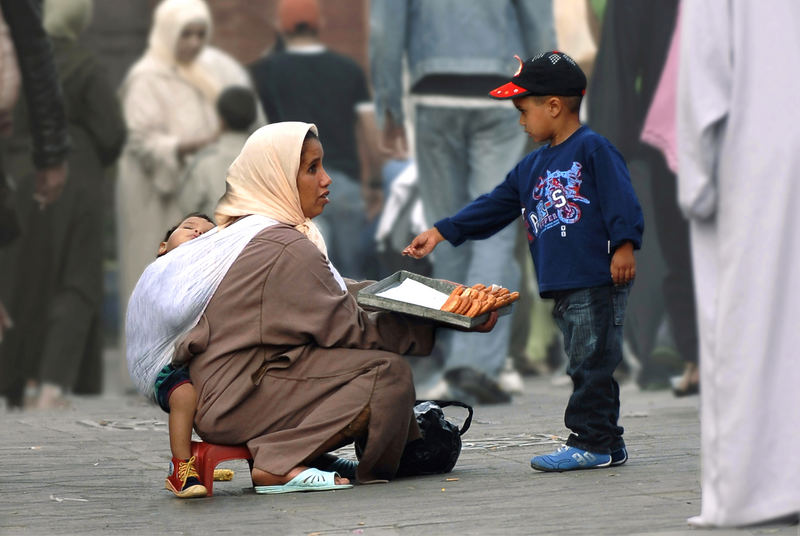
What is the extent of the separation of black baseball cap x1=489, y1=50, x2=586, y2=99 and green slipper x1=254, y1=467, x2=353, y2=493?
1581mm

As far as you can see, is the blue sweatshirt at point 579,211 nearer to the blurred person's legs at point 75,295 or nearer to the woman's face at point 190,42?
the blurred person's legs at point 75,295

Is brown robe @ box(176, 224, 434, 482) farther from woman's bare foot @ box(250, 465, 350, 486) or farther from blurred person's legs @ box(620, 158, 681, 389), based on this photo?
blurred person's legs @ box(620, 158, 681, 389)

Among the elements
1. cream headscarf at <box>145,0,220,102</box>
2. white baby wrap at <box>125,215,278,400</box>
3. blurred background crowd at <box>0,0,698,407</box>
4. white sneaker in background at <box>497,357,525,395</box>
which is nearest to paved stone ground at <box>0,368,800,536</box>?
white baby wrap at <box>125,215,278,400</box>

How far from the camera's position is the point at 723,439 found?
4359 millimetres

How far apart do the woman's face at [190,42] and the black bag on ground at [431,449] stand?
4463 mm

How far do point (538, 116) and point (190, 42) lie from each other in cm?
436

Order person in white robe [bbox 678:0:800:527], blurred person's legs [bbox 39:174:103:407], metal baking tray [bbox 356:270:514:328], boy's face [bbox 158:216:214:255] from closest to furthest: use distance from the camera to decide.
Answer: person in white robe [bbox 678:0:800:527]
metal baking tray [bbox 356:270:514:328]
boy's face [bbox 158:216:214:255]
blurred person's legs [bbox 39:174:103:407]

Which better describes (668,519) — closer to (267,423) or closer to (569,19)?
(267,423)

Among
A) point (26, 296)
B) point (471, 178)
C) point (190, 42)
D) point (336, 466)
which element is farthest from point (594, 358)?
point (190, 42)

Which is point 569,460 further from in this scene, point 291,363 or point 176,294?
point 176,294

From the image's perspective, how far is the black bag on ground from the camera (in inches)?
229

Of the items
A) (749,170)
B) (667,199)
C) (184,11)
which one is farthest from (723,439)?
(184,11)

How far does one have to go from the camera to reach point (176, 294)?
5.52 metres

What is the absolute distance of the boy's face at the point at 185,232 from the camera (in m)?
5.85
